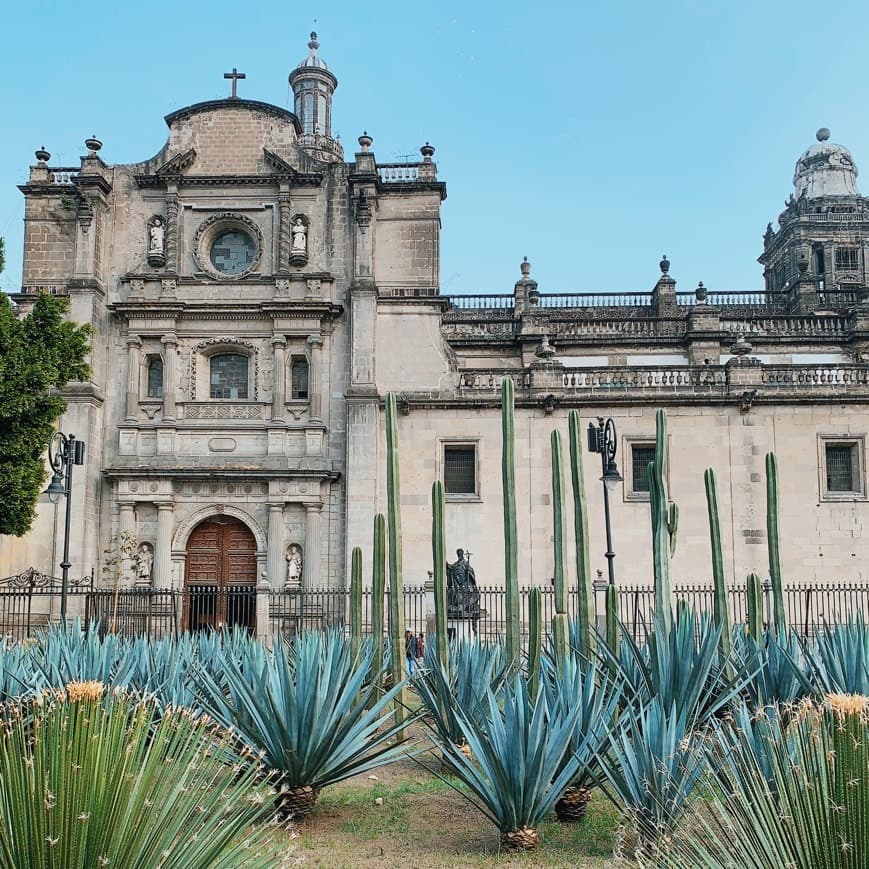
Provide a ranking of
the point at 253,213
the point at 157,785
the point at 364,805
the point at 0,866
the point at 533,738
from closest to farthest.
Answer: the point at 0,866, the point at 157,785, the point at 533,738, the point at 364,805, the point at 253,213

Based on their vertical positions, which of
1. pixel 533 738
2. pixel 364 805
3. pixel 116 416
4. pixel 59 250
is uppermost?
pixel 59 250

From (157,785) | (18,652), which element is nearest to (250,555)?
(18,652)

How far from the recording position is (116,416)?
23188mm

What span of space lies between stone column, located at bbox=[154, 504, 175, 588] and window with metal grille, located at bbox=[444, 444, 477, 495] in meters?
6.30

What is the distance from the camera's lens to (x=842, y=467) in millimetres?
22516

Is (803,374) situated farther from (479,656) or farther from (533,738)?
(533,738)

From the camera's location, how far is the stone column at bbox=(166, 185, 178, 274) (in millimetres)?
23656

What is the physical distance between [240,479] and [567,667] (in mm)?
16089

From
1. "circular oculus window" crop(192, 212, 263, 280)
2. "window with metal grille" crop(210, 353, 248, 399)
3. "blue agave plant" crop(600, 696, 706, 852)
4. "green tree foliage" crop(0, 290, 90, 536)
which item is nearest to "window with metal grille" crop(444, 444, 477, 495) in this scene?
"window with metal grille" crop(210, 353, 248, 399)

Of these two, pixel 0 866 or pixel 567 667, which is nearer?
pixel 0 866

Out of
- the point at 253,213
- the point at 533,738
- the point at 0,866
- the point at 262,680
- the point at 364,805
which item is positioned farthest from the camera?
the point at 253,213

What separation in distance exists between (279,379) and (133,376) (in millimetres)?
3426

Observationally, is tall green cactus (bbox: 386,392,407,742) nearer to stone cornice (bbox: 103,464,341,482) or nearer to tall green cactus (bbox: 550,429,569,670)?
tall green cactus (bbox: 550,429,569,670)

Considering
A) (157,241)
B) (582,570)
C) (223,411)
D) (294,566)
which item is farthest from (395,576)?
(157,241)
